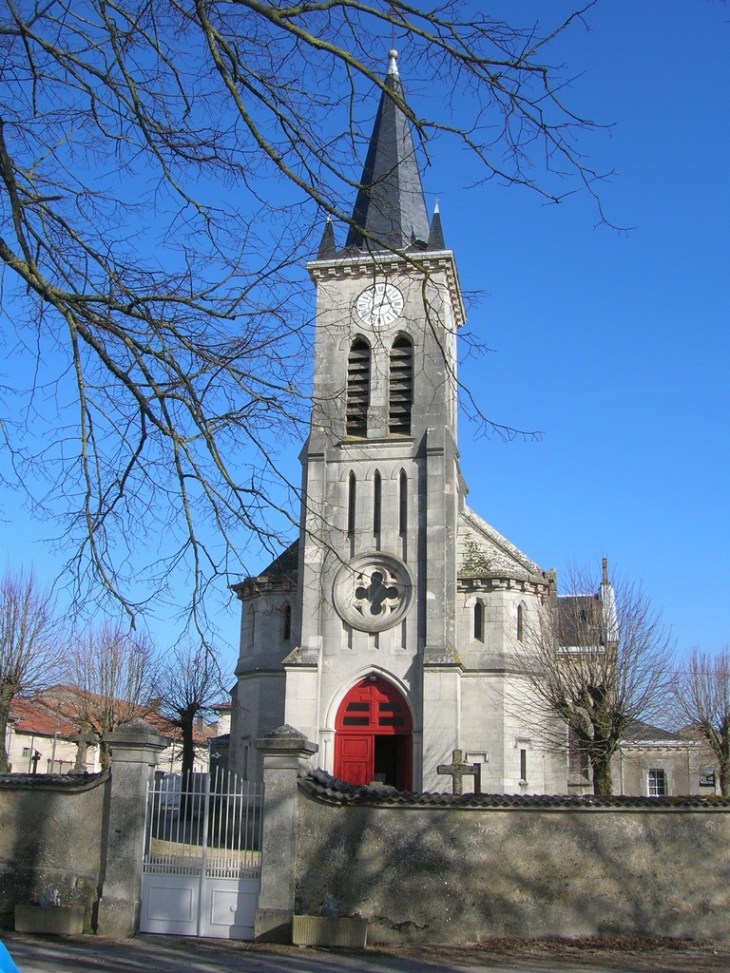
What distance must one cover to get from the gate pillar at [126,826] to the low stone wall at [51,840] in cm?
29

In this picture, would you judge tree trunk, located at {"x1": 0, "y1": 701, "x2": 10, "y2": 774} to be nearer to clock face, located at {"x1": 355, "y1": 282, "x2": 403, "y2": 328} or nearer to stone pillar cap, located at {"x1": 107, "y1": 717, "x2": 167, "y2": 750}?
stone pillar cap, located at {"x1": 107, "y1": 717, "x2": 167, "y2": 750}

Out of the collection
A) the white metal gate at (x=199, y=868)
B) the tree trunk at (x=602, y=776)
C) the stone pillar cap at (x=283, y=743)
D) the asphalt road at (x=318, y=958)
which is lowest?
the asphalt road at (x=318, y=958)

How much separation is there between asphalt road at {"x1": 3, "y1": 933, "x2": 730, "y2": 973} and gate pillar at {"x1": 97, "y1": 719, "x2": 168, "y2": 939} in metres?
0.35

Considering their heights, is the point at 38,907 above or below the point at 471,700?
below

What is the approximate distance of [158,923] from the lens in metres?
12.5

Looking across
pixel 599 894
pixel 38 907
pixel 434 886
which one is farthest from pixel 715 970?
pixel 38 907

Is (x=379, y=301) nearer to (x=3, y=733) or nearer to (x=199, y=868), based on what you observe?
(x=199, y=868)

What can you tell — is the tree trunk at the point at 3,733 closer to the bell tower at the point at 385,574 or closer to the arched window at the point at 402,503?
the bell tower at the point at 385,574

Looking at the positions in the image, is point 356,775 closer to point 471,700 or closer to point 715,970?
point 471,700

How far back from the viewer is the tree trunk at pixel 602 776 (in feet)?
78.8

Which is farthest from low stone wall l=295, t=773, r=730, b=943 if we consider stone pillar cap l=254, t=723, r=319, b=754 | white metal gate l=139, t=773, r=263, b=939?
white metal gate l=139, t=773, r=263, b=939

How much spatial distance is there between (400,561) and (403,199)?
11807mm


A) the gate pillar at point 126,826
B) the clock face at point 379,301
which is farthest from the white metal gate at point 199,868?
the clock face at point 379,301

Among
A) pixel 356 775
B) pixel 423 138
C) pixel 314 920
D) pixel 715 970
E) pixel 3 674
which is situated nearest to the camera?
pixel 423 138
